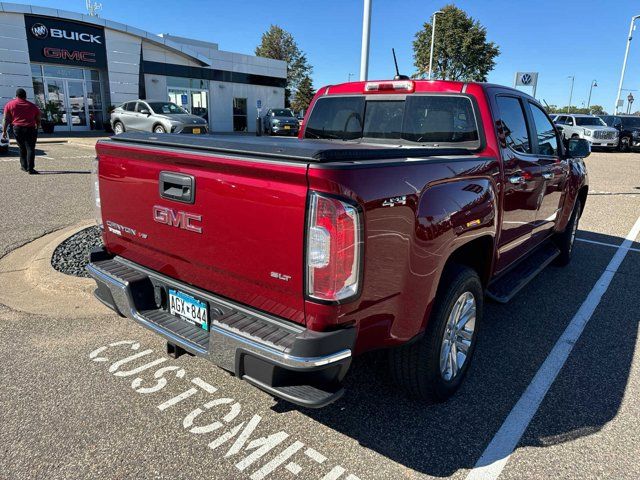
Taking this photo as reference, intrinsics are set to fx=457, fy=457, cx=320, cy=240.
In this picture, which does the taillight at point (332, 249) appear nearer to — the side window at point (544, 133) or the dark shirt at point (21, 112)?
the side window at point (544, 133)

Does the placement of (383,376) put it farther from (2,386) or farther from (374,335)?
(2,386)

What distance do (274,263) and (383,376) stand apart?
1504mm

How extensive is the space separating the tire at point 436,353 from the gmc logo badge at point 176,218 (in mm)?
1271

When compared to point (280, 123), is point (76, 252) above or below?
below

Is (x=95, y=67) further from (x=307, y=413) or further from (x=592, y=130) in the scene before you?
(x=307, y=413)

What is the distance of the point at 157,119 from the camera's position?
1795cm

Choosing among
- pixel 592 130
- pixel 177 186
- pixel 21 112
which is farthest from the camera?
pixel 592 130

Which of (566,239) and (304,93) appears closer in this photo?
(566,239)

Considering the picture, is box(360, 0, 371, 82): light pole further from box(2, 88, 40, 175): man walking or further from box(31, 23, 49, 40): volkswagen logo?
box(31, 23, 49, 40): volkswagen logo

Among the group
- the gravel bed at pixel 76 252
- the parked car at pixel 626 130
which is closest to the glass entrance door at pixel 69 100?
the gravel bed at pixel 76 252

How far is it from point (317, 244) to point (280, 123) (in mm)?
24656

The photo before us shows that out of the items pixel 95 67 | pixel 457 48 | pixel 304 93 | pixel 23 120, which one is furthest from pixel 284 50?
pixel 23 120

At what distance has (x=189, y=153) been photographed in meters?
2.33

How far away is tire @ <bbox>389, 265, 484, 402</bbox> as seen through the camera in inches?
99.5
